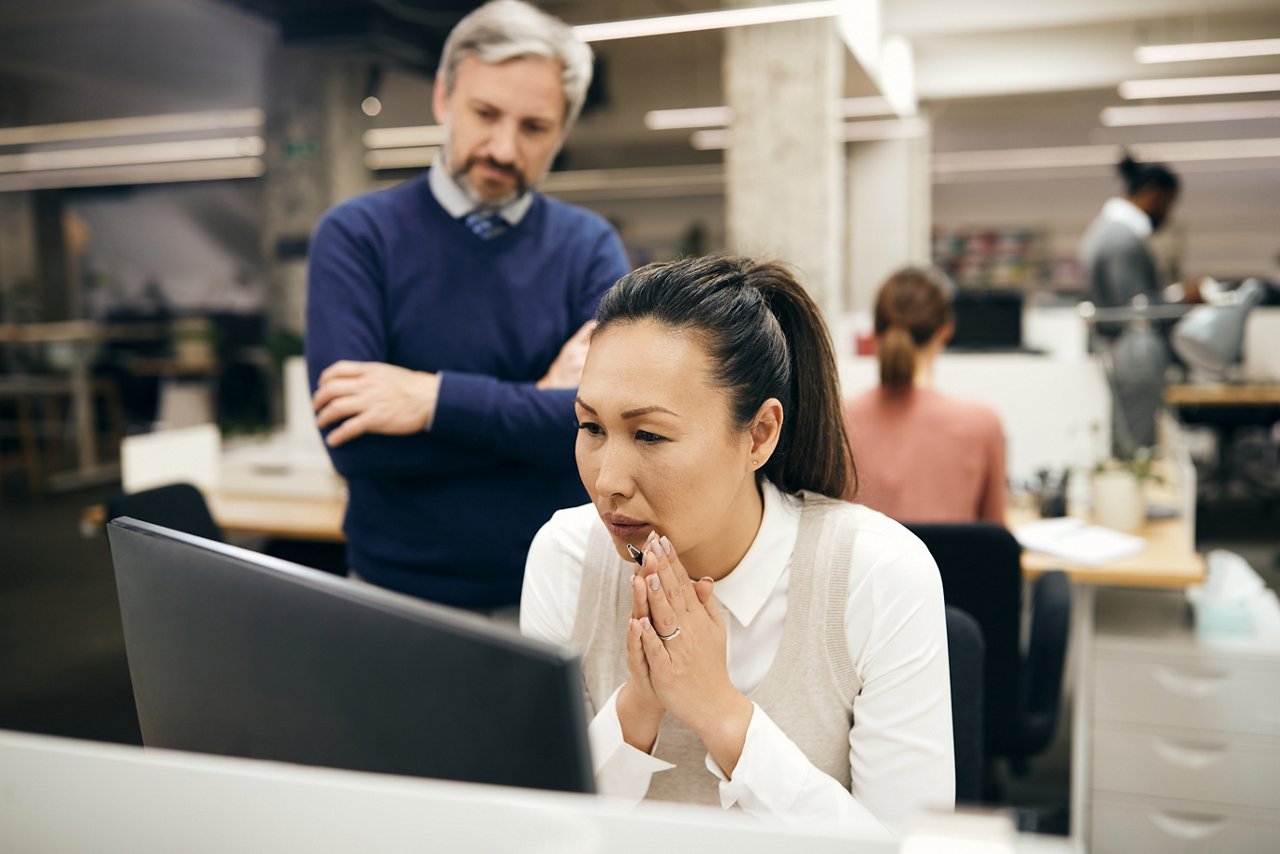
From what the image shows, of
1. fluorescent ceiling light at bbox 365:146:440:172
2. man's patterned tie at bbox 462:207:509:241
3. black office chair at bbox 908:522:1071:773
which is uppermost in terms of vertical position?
fluorescent ceiling light at bbox 365:146:440:172

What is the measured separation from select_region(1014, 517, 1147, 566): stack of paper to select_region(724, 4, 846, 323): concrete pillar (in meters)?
1.59

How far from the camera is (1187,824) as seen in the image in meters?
2.40

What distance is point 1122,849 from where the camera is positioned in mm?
2357

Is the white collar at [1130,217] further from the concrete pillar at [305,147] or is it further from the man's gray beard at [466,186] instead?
the concrete pillar at [305,147]

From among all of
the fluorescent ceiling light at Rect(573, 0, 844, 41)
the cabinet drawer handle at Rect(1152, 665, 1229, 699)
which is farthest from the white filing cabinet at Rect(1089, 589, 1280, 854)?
the fluorescent ceiling light at Rect(573, 0, 844, 41)

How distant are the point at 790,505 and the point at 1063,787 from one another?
2.25 meters

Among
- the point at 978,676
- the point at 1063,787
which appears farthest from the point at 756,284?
the point at 1063,787

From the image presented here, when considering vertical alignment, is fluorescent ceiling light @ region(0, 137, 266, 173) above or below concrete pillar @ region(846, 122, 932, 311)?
above

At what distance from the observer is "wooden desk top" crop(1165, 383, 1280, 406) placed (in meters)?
5.84

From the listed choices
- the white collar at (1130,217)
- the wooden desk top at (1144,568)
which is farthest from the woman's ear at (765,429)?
the white collar at (1130,217)

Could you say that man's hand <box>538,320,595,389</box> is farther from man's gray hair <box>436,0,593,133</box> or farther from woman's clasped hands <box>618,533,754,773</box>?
woman's clasped hands <box>618,533,754,773</box>

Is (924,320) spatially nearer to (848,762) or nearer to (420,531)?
(420,531)

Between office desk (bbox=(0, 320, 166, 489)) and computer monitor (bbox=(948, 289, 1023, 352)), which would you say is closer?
computer monitor (bbox=(948, 289, 1023, 352))

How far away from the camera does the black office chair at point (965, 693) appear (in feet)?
4.30
